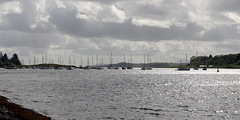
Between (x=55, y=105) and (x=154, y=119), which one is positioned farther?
(x=55, y=105)

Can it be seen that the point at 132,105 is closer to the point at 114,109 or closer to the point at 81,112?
the point at 114,109

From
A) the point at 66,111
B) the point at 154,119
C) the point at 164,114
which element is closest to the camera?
the point at 154,119

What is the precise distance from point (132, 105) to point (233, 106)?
20966 mm

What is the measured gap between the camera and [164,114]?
52688mm

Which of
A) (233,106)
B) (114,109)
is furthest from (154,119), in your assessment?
(233,106)

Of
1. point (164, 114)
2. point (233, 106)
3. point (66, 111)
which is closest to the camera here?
point (164, 114)

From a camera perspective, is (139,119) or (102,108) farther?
(102,108)

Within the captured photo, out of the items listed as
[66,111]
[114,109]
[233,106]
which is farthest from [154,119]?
[233,106]

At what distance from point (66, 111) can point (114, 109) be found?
9240 millimetres

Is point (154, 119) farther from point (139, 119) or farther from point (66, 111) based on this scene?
point (66, 111)

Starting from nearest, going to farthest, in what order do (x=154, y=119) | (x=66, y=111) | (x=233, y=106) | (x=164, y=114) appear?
(x=154, y=119) < (x=164, y=114) < (x=66, y=111) < (x=233, y=106)

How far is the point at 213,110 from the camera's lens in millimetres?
Result: 56812

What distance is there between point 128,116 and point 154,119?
497cm

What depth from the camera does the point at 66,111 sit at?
56.2 metres
